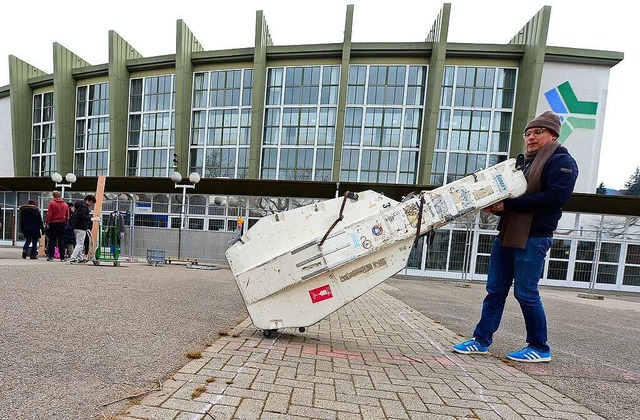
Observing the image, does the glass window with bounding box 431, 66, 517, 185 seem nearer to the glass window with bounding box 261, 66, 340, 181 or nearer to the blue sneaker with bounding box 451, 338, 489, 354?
the glass window with bounding box 261, 66, 340, 181

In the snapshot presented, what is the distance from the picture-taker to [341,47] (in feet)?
65.8

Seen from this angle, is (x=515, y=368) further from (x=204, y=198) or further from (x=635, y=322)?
(x=204, y=198)

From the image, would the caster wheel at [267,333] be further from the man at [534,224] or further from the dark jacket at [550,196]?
the dark jacket at [550,196]

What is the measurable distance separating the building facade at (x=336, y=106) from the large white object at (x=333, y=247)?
14.5 m

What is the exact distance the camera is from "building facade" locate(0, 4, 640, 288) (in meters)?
18.8

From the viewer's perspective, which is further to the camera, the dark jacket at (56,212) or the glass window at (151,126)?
the glass window at (151,126)

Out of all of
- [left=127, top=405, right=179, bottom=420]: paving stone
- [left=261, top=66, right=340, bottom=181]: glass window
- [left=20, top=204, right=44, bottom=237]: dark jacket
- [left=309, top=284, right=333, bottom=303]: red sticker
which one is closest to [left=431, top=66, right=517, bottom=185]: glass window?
[left=261, top=66, right=340, bottom=181]: glass window

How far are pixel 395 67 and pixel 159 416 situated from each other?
22.5 meters

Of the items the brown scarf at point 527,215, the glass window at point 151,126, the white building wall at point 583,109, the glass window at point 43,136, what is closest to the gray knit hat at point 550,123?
the brown scarf at point 527,215

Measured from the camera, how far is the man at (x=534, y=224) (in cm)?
255

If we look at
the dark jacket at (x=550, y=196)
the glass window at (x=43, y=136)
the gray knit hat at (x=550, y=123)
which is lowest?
the dark jacket at (x=550, y=196)

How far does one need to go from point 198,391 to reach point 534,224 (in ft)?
9.41

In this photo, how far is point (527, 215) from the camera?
8.75ft

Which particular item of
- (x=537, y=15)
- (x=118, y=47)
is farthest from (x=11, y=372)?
(x=118, y=47)
